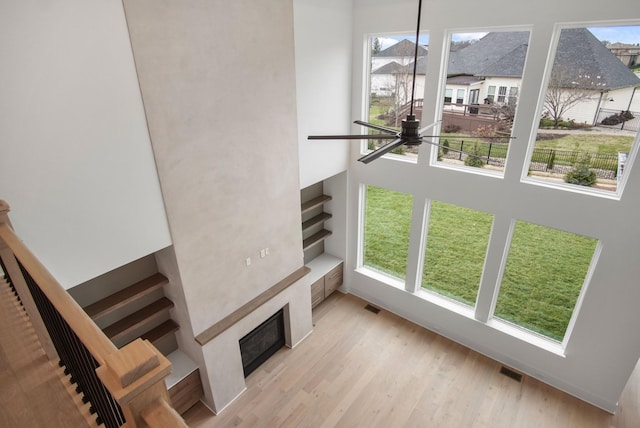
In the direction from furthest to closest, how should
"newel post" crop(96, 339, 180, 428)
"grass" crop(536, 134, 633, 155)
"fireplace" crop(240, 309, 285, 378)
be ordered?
"fireplace" crop(240, 309, 285, 378), "grass" crop(536, 134, 633, 155), "newel post" crop(96, 339, 180, 428)

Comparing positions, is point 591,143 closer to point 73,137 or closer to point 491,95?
point 491,95

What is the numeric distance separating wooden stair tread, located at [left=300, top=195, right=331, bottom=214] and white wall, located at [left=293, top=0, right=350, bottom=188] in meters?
0.77

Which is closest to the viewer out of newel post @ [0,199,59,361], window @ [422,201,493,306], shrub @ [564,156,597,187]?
newel post @ [0,199,59,361]

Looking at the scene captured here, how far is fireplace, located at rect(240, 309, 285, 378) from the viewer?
5.18 metres

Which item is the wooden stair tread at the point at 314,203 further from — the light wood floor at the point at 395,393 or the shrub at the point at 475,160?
the shrub at the point at 475,160

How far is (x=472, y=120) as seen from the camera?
504 centimetres

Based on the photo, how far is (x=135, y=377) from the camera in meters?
0.94

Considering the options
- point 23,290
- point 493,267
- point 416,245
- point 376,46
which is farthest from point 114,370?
Answer: point 376,46

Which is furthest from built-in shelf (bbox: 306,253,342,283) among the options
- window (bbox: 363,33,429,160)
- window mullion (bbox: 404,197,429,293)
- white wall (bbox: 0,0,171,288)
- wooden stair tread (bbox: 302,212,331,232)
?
white wall (bbox: 0,0,171,288)

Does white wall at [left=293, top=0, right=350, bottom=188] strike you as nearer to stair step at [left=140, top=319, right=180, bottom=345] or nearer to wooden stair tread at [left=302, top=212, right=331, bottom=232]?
wooden stair tread at [left=302, top=212, right=331, bottom=232]

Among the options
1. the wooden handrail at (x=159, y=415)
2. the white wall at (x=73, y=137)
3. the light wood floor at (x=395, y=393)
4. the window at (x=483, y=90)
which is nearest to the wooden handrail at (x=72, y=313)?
the wooden handrail at (x=159, y=415)

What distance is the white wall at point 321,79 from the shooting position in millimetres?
4785

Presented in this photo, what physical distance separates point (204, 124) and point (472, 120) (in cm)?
366

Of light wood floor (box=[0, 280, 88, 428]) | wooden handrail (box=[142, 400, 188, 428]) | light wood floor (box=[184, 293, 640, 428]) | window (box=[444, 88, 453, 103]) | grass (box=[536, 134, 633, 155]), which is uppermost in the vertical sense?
window (box=[444, 88, 453, 103])
